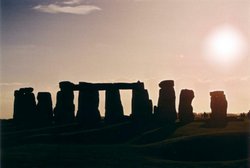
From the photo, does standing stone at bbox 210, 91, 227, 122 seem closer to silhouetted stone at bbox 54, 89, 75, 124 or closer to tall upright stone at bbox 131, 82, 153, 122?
tall upright stone at bbox 131, 82, 153, 122

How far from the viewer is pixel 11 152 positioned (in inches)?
1692

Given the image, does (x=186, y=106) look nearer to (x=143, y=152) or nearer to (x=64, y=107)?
(x=64, y=107)

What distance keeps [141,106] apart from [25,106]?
16.1 metres

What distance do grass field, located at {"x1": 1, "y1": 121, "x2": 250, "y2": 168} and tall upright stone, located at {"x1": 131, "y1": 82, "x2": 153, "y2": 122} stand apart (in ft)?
35.6

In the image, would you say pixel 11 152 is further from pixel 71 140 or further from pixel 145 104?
pixel 145 104

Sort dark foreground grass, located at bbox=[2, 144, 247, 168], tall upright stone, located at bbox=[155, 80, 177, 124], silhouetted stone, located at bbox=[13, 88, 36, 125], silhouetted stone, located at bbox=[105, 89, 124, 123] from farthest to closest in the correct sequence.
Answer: silhouetted stone, located at bbox=[13, 88, 36, 125], silhouetted stone, located at bbox=[105, 89, 124, 123], tall upright stone, located at bbox=[155, 80, 177, 124], dark foreground grass, located at bbox=[2, 144, 247, 168]

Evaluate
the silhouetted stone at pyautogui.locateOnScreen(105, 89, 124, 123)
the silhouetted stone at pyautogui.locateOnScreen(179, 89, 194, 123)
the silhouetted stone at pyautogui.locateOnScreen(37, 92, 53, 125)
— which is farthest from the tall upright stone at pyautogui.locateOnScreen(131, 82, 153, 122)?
the silhouetted stone at pyautogui.locateOnScreen(37, 92, 53, 125)

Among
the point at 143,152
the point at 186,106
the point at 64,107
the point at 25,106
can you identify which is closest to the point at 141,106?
the point at 186,106

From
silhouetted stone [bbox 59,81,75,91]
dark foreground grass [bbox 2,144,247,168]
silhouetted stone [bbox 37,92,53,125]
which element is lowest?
dark foreground grass [bbox 2,144,247,168]

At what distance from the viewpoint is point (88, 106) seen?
67375 millimetres

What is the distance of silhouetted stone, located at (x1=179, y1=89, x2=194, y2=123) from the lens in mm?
65938

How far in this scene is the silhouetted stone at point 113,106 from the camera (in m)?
67.9

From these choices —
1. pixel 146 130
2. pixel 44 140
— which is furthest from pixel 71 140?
pixel 146 130

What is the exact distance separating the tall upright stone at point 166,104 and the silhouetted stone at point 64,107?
11315 millimetres
